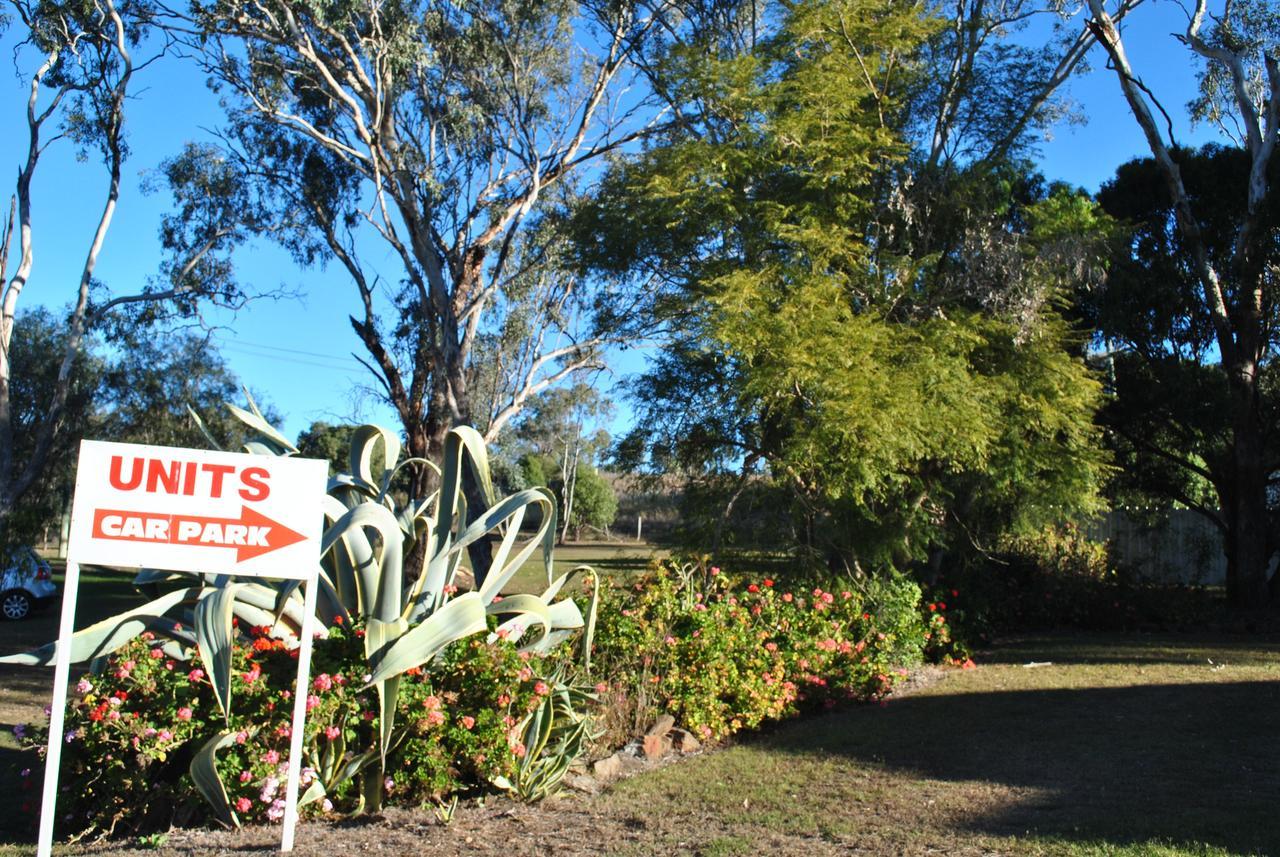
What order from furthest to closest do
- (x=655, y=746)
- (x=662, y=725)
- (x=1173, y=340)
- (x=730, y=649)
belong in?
(x=1173, y=340), (x=730, y=649), (x=662, y=725), (x=655, y=746)

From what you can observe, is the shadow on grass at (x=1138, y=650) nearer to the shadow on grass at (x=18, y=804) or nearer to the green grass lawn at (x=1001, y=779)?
the green grass lawn at (x=1001, y=779)

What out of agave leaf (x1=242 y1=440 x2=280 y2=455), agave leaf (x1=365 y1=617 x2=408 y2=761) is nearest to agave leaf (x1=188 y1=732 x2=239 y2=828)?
agave leaf (x1=365 y1=617 x2=408 y2=761)

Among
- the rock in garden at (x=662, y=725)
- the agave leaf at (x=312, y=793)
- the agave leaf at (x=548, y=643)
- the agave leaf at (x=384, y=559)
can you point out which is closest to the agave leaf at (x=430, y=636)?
the agave leaf at (x=384, y=559)

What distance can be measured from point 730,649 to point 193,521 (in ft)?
15.6

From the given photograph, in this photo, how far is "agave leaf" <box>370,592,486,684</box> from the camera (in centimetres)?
606

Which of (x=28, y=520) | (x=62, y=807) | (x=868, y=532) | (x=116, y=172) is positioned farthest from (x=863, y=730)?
(x=116, y=172)

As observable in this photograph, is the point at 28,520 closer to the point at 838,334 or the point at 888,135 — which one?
the point at 838,334

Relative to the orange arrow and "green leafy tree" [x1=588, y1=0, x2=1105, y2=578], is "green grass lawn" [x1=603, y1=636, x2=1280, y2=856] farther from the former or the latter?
"green leafy tree" [x1=588, y1=0, x2=1105, y2=578]

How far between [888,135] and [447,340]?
1163 cm

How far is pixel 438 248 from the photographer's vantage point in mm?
23594

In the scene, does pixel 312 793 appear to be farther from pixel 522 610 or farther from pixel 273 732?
pixel 522 610

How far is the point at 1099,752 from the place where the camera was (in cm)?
773

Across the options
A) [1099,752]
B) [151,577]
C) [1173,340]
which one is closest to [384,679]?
[151,577]

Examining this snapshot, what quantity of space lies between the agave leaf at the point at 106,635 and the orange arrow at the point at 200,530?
120cm
